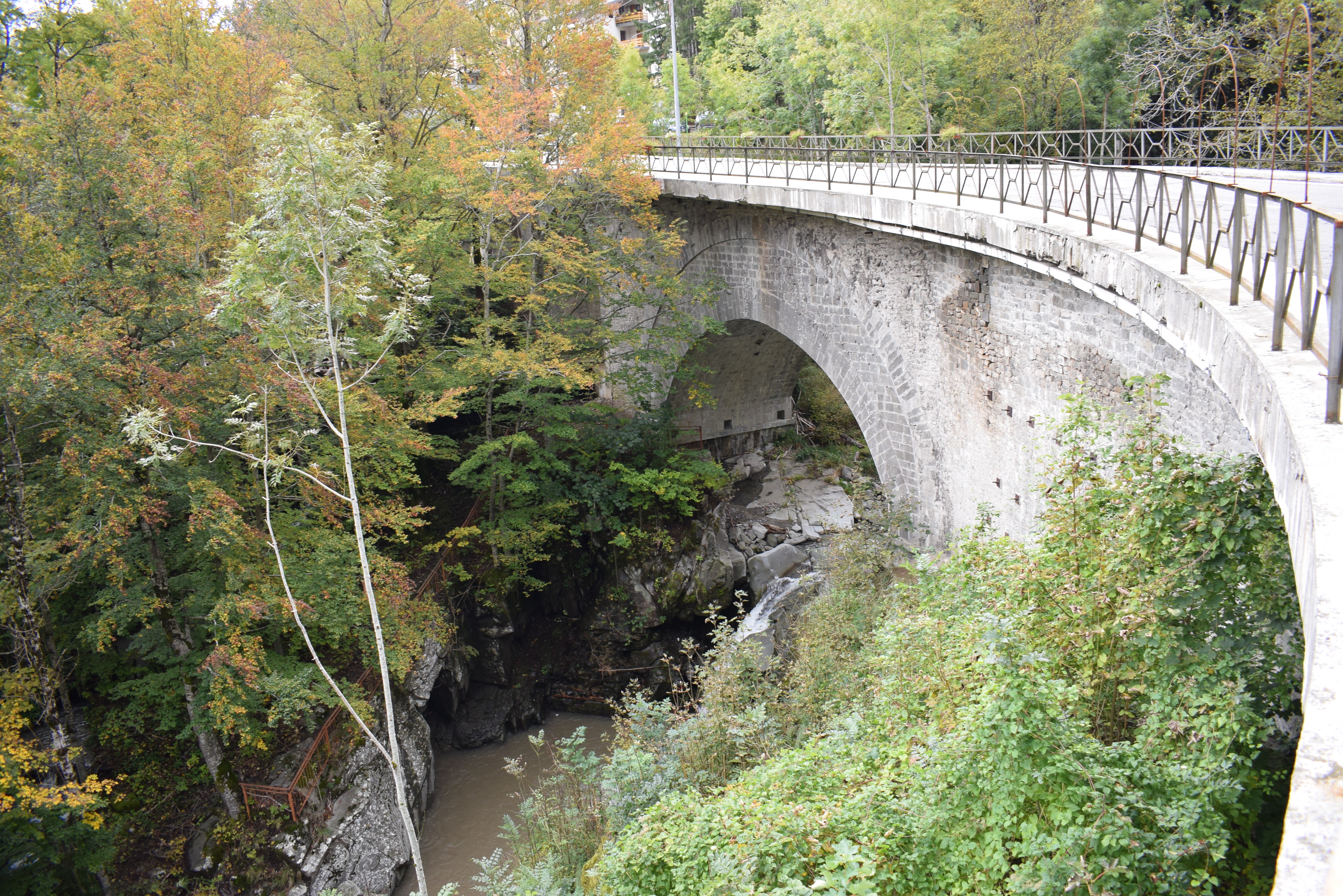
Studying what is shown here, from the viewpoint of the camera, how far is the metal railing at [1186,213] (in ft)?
13.7

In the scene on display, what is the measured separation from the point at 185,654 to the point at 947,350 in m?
10.2

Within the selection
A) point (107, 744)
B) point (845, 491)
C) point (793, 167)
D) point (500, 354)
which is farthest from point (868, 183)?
point (107, 744)

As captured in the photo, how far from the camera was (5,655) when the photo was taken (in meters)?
11.1

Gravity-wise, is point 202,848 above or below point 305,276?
below

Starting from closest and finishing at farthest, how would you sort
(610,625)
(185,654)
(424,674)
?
1. (185,654)
2. (424,674)
3. (610,625)

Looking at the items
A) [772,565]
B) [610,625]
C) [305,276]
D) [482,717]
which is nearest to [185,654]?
[305,276]

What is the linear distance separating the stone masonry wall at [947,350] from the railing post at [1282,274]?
2121 mm

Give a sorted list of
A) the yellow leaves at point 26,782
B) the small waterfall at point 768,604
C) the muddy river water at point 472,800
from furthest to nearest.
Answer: the small waterfall at point 768,604, the muddy river water at point 472,800, the yellow leaves at point 26,782

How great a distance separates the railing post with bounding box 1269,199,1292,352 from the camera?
14.0ft

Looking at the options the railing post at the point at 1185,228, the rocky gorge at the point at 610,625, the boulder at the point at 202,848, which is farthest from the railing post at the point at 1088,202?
the boulder at the point at 202,848

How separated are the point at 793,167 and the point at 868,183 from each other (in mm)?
4070

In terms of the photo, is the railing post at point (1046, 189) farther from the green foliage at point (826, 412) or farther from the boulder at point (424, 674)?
the green foliage at point (826, 412)

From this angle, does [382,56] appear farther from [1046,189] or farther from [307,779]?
[1046,189]

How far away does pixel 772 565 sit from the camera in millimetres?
18234
